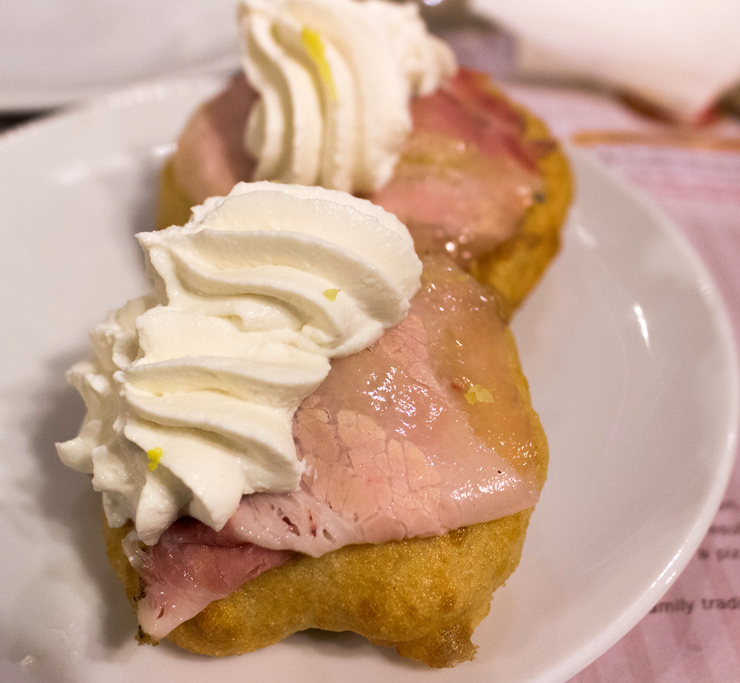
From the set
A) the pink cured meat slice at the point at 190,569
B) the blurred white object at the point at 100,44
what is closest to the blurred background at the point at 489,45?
the blurred white object at the point at 100,44

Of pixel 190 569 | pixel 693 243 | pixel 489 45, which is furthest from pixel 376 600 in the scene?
pixel 489 45

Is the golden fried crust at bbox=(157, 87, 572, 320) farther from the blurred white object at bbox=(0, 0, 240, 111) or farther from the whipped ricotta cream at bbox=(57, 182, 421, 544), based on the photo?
the blurred white object at bbox=(0, 0, 240, 111)

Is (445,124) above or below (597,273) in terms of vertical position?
above

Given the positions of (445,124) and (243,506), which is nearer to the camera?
(243,506)

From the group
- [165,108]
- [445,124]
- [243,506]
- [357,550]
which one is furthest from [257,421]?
[165,108]

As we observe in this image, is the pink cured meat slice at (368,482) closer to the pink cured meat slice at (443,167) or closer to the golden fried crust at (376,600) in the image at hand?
the golden fried crust at (376,600)

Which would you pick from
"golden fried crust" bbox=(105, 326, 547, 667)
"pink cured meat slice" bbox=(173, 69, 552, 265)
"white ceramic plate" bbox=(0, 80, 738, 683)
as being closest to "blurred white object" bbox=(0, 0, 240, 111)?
"white ceramic plate" bbox=(0, 80, 738, 683)

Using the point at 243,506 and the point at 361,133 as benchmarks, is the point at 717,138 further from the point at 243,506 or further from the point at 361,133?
the point at 243,506

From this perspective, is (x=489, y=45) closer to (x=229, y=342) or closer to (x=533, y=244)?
(x=533, y=244)
